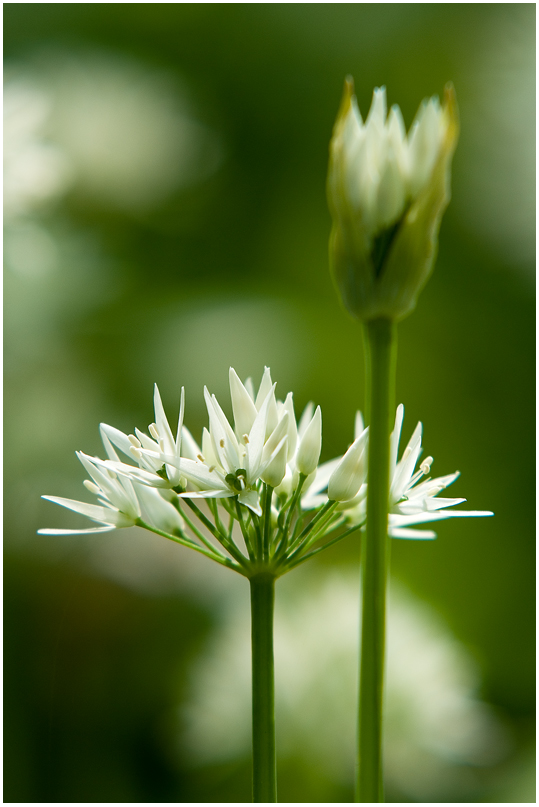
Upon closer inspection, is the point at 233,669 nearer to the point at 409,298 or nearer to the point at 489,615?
the point at 489,615

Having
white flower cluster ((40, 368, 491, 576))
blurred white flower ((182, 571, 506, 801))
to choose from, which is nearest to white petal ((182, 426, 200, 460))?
white flower cluster ((40, 368, 491, 576))

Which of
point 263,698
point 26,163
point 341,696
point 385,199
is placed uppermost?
point 26,163

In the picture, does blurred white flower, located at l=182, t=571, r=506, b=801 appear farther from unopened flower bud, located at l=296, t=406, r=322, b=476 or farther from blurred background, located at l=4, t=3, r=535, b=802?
unopened flower bud, located at l=296, t=406, r=322, b=476

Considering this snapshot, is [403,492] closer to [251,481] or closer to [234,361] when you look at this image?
[251,481]

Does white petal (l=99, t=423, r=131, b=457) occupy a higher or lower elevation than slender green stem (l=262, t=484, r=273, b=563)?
higher

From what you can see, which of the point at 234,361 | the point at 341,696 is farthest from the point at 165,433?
the point at 234,361
